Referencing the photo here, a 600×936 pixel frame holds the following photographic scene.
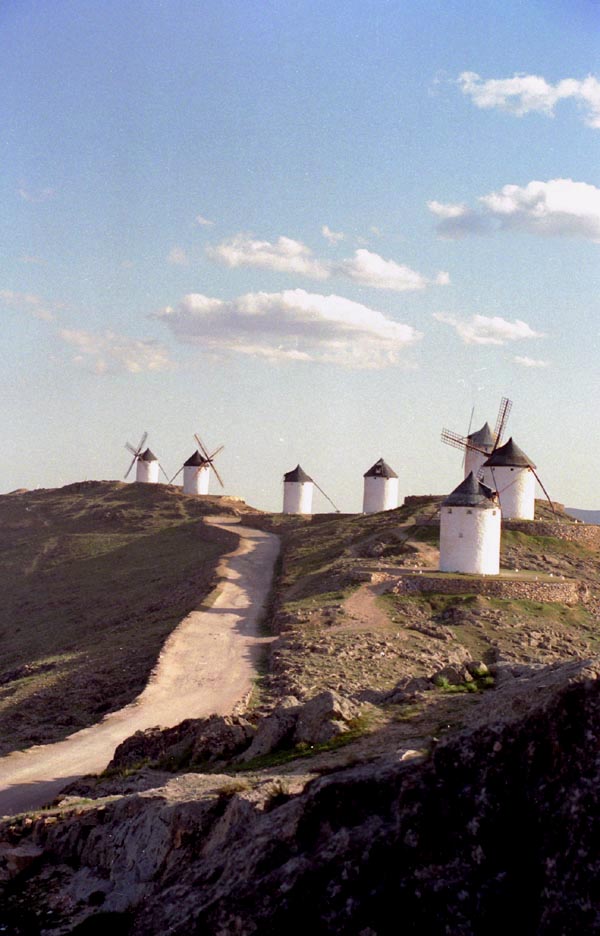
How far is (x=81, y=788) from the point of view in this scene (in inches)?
530

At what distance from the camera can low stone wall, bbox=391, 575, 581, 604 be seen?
30.9m

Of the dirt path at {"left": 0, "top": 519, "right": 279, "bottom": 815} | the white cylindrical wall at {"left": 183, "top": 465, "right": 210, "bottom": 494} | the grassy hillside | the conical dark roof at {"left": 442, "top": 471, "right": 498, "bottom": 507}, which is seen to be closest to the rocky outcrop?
the dirt path at {"left": 0, "top": 519, "right": 279, "bottom": 815}

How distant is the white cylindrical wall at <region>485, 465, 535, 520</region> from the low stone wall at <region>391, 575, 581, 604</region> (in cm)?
909

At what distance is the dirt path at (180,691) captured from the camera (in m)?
15.8

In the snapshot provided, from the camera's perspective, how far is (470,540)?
107 feet

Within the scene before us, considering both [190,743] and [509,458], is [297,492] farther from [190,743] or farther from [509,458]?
[190,743]

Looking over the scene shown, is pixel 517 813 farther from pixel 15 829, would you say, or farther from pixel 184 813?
pixel 15 829

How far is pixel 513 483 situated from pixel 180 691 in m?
22.5

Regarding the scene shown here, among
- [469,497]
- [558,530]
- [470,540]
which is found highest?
[469,497]

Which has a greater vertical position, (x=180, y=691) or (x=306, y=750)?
(x=306, y=750)

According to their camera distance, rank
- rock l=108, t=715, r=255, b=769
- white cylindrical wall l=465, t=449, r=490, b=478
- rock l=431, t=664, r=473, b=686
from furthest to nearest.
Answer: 1. white cylindrical wall l=465, t=449, r=490, b=478
2. rock l=431, t=664, r=473, b=686
3. rock l=108, t=715, r=255, b=769

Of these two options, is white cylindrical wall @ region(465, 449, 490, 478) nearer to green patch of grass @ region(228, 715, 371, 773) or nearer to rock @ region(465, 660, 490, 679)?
rock @ region(465, 660, 490, 679)

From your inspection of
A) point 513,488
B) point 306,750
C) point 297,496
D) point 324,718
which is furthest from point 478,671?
→ point 297,496

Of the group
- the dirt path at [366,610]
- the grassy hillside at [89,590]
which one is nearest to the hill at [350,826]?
the grassy hillside at [89,590]
